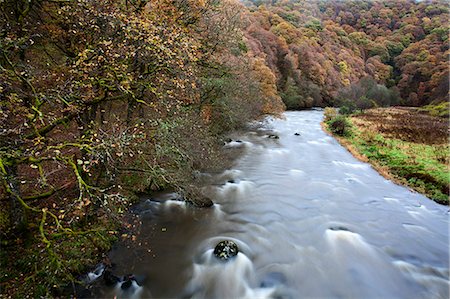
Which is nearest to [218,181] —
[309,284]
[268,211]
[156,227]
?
[268,211]

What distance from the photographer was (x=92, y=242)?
9.44 metres

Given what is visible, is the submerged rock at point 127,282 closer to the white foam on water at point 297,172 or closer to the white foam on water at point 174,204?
the white foam on water at point 174,204

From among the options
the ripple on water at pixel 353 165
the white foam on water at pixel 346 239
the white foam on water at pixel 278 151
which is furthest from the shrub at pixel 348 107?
the white foam on water at pixel 346 239

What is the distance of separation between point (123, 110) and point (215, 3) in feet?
29.4

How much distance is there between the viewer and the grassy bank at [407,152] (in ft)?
60.0

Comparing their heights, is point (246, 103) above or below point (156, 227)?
above

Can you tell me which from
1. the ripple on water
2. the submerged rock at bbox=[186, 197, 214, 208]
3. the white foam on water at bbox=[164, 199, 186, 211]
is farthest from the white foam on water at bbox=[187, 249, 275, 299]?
the ripple on water

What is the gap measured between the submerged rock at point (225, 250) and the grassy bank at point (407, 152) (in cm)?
1306

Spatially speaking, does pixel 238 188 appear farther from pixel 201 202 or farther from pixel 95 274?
pixel 95 274

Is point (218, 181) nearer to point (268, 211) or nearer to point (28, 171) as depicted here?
point (268, 211)

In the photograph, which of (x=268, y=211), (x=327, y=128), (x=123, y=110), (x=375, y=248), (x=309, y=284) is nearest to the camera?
(x=309, y=284)

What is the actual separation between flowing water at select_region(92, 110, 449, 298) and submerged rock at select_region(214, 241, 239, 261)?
8.8 inches

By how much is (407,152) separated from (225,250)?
813 inches

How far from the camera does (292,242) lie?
11578 mm
